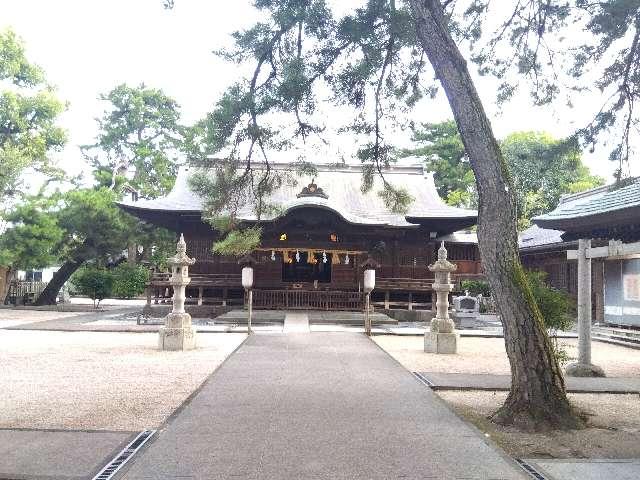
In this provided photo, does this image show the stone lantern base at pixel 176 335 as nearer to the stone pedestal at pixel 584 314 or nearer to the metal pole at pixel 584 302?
the stone pedestal at pixel 584 314

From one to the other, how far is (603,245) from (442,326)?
12.4 ft

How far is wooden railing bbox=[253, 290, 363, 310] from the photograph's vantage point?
22.3m

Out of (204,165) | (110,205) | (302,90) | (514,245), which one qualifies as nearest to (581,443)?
(514,245)

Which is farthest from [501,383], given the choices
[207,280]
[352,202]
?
[352,202]

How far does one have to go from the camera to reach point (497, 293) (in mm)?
5922

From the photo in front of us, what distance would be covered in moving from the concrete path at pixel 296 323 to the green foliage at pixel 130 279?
14.1 m

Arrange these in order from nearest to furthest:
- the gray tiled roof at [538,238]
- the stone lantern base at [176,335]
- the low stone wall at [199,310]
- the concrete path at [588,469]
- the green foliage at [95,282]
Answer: the concrete path at [588,469]
the stone lantern base at [176,335]
the low stone wall at [199,310]
the gray tiled roof at [538,238]
the green foliage at [95,282]

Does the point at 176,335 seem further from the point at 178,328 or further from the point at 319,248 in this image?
the point at 319,248

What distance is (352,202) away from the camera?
2578 cm

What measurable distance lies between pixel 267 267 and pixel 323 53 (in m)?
15.6

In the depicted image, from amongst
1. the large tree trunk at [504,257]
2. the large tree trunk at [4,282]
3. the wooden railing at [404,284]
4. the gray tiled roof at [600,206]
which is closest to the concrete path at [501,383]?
the large tree trunk at [504,257]

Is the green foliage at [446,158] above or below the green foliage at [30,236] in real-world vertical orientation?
above

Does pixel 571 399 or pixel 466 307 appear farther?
pixel 466 307

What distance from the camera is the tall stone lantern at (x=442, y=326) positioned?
12.2 metres
